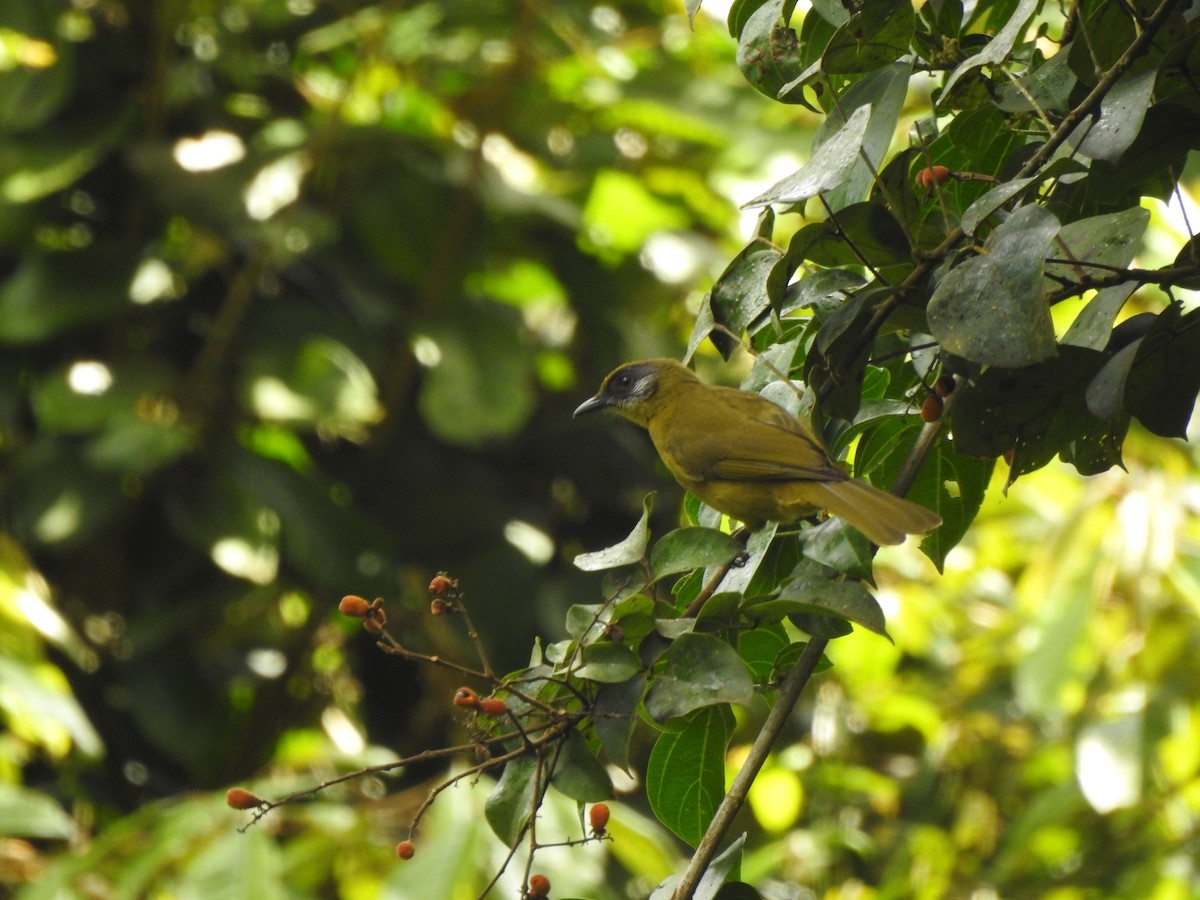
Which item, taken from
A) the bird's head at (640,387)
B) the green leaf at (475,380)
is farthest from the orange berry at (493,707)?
the green leaf at (475,380)

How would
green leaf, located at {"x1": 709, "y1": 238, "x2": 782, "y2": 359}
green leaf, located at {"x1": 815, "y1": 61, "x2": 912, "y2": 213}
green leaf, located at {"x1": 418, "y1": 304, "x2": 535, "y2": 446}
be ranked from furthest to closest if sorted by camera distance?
green leaf, located at {"x1": 418, "y1": 304, "x2": 535, "y2": 446} < green leaf, located at {"x1": 709, "y1": 238, "x2": 782, "y2": 359} < green leaf, located at {"x1": 815, "y1": 61, "x2": 912, "y2": 213}

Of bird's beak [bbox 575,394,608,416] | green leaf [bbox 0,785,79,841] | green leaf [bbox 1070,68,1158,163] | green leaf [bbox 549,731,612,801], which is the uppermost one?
green leaf [bbox 1070,68,1158,163]

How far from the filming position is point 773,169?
15.1 feet

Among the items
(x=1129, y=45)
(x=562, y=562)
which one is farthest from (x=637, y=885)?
(x=1129, y=45)

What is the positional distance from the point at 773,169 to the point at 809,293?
9.68 ft

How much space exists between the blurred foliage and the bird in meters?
0.84

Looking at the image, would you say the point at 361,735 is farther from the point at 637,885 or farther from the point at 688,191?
the point at 688,191

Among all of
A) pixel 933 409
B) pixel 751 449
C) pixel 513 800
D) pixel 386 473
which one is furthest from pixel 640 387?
pixel 513 800

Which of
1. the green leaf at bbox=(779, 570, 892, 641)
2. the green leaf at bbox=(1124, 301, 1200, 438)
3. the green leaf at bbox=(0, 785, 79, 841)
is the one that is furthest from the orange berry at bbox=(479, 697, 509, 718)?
the green leaf at bbox=(0, 785, 79, 841)

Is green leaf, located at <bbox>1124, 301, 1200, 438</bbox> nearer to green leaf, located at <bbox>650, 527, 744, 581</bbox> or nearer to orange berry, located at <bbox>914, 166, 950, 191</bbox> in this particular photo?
orange berry, located at <bbox>914, 166, 950, 191</bbox>

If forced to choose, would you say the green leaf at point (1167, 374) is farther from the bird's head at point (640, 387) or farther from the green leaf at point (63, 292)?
the green leaf at point (63, 292)

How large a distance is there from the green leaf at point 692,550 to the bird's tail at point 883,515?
170 mm

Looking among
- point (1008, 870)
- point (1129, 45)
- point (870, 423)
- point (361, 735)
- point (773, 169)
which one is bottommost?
point (1008, 870)

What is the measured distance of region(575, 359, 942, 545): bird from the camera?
1.79m
